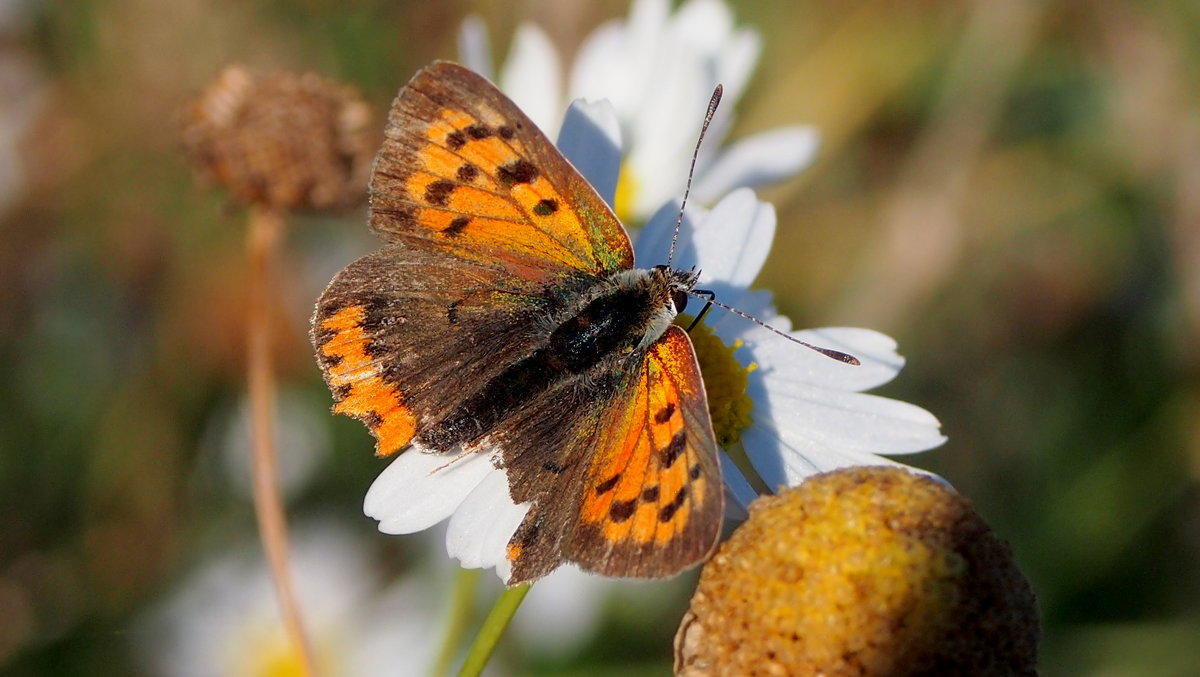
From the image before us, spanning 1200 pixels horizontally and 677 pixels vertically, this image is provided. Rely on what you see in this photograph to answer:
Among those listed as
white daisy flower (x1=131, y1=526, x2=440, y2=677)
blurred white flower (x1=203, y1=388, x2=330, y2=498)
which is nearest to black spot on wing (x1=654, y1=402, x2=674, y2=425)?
white daisy flower (x1=131, y1=526, x2=440, y2=677)

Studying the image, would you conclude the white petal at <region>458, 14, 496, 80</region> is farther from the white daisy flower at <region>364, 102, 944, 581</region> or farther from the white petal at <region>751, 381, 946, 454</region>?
the white petal at <region>751, 381, 946, 454</region>

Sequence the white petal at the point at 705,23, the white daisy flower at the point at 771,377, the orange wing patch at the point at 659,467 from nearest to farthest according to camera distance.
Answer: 1. the orange wing patch at the point at 659,467
2. the white daisy flower at the point at 771,377
3. the white petal at the point at 705,23

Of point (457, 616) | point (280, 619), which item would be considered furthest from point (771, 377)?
point (280, 619)

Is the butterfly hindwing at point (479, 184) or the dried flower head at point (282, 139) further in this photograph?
the dried flower head at point (282, 139)

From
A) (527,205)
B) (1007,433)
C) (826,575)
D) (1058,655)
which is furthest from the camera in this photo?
(1007,433)

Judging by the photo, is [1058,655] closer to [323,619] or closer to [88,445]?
[323,619]

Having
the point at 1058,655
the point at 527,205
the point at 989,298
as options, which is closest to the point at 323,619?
the point at 527,205

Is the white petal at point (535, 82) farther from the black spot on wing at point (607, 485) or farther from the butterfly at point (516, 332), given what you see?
the black spot on wing at point (607, 485)

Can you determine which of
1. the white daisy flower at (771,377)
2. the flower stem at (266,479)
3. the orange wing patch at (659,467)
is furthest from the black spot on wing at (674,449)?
the flower stem at (266,479)
